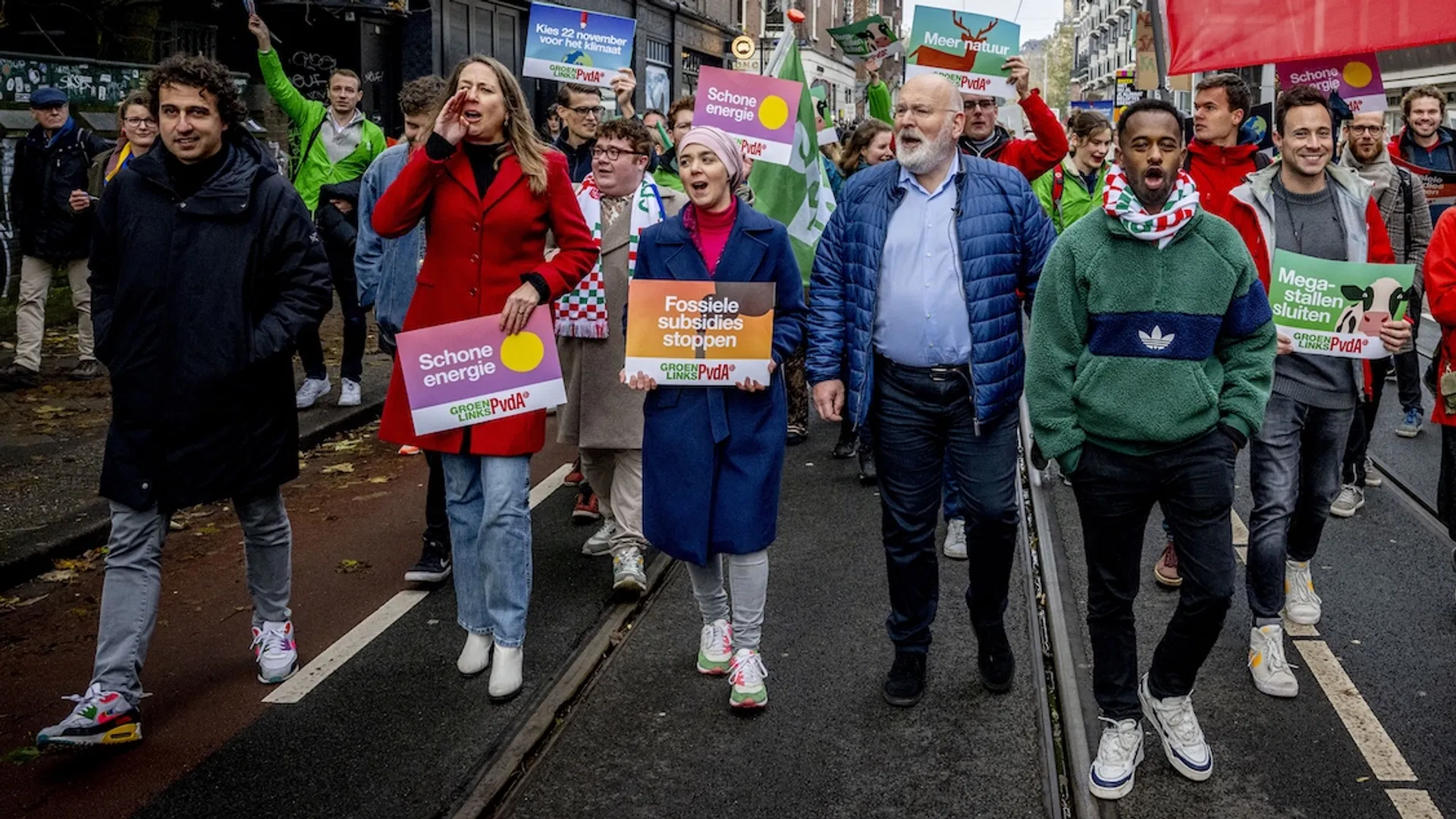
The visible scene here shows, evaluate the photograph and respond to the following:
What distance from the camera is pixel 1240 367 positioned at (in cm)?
→ 387

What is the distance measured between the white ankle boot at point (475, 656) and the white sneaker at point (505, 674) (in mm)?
107

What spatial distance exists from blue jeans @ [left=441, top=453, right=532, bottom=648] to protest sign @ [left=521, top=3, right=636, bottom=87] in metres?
6.59

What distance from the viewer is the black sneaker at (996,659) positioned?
15.2ft

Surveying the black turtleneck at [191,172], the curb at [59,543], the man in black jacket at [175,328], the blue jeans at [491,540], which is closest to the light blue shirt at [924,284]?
the blue jeans at [491,540]

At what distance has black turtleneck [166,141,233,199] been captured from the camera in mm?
4375

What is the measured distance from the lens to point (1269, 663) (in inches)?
187

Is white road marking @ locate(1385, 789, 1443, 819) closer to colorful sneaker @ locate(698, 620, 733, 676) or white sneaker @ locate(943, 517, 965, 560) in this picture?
colorful sneaker @ locate(698, 620, 733, 676)

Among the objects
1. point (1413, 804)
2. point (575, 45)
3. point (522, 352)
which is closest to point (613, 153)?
point (522, 352)

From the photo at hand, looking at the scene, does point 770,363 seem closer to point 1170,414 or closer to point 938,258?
→ point 938,258

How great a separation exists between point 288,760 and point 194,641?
4.31ft

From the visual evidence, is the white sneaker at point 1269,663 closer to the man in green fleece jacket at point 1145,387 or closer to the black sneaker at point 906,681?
the man in green fleece jacket at point 1145,387

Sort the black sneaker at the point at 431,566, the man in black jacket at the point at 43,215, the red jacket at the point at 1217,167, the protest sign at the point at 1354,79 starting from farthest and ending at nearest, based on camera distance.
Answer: the man in black jacket at the point at 43,215 → the protest sign at the point at 1354,79 → the black sneaker at the point at 431,566 → the red jacket at the point at 1217,167

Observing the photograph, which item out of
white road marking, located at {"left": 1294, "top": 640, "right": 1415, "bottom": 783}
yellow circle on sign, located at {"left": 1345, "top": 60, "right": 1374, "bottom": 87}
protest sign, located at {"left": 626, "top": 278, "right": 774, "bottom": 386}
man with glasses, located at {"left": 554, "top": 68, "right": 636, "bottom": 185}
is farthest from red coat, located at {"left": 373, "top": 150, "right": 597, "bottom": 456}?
yellow circle on sign, located at {"left": 1345, "top": 60, "right": 1374, "bottom": 87}

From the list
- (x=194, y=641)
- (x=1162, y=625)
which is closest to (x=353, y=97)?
(x=194, y=641)
